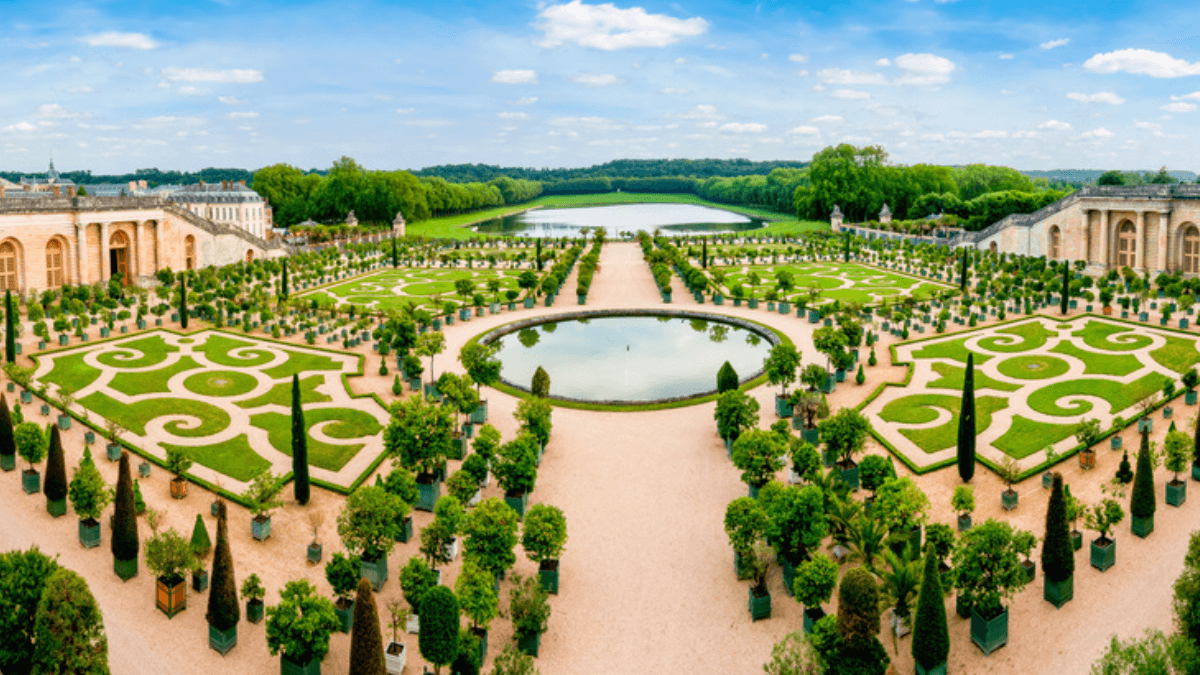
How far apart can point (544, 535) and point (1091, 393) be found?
884 inches

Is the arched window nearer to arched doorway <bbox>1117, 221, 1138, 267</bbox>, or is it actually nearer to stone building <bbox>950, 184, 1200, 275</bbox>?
stone building <bbox>950, 184, 1200, 275</bbox>

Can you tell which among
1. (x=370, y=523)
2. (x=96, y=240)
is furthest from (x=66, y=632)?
(x=96, y=240)

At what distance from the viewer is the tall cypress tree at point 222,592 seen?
1603cm

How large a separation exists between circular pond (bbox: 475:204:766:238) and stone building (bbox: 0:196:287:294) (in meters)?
45.7

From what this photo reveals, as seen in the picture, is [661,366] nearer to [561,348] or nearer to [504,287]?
[561,348]

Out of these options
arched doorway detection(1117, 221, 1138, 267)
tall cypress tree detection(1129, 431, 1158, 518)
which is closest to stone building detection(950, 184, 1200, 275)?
arched doorway detection(1117, 221, 1138, 267)

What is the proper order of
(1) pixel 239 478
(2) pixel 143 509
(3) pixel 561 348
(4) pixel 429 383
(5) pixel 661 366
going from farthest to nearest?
(3) pixel 561 348, (5) pixel 661 366, (4) pixel 429 383, (1) pixel 239 478, (2) pixel 143 509

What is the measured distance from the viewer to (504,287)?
5891cm

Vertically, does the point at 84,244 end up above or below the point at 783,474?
above

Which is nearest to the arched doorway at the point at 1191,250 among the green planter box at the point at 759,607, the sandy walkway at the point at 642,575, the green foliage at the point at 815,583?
the sandy walkway at the point at 642,575

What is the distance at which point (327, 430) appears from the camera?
27672 millimetres

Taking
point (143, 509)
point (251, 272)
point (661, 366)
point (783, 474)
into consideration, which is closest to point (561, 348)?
point (661, 366)

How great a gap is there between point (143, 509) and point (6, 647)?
23.0 feet

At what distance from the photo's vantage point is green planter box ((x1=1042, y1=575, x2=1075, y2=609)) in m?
17.3
